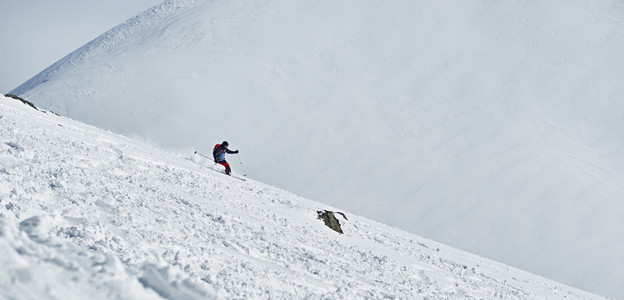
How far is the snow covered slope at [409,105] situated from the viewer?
129 feet

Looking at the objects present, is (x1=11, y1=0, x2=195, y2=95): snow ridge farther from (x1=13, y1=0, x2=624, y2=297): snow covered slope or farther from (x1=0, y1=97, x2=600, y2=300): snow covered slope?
(x1=0, y1=97, x2=600, y2=300): snow covered slope

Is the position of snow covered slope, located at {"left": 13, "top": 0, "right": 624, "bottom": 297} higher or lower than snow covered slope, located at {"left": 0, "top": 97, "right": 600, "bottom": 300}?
higher

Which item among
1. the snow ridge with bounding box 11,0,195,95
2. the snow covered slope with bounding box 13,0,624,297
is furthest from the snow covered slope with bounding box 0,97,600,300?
the snow ridge with bounding box 11,0,195,95

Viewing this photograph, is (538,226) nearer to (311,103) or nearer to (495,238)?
(495,238)

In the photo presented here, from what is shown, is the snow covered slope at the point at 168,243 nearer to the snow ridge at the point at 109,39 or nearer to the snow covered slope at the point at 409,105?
the snow covered slope at the point at 409,105

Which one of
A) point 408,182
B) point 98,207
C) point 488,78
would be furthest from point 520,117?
point 98,207

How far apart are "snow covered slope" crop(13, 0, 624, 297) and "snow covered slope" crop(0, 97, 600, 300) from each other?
25.2 meters

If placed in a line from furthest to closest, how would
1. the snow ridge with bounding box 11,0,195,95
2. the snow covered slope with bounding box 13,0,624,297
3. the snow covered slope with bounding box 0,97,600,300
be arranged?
the snow ridge with bounding box 11,0,195,95 < the snow covered slope with bounding box 13,0,624,297 < the snow covered slope with bounding box 0,97,600,300

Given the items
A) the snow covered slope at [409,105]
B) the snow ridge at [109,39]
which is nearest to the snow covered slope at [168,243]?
the snow covered slope at [409,105]

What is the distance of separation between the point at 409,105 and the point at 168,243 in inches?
1790

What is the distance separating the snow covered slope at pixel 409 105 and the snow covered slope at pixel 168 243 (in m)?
25.2

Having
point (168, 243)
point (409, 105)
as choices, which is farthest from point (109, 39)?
point (168, 243)

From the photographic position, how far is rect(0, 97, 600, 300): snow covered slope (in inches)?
178

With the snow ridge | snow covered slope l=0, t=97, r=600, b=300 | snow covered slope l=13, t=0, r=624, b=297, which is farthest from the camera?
the snow ridge
